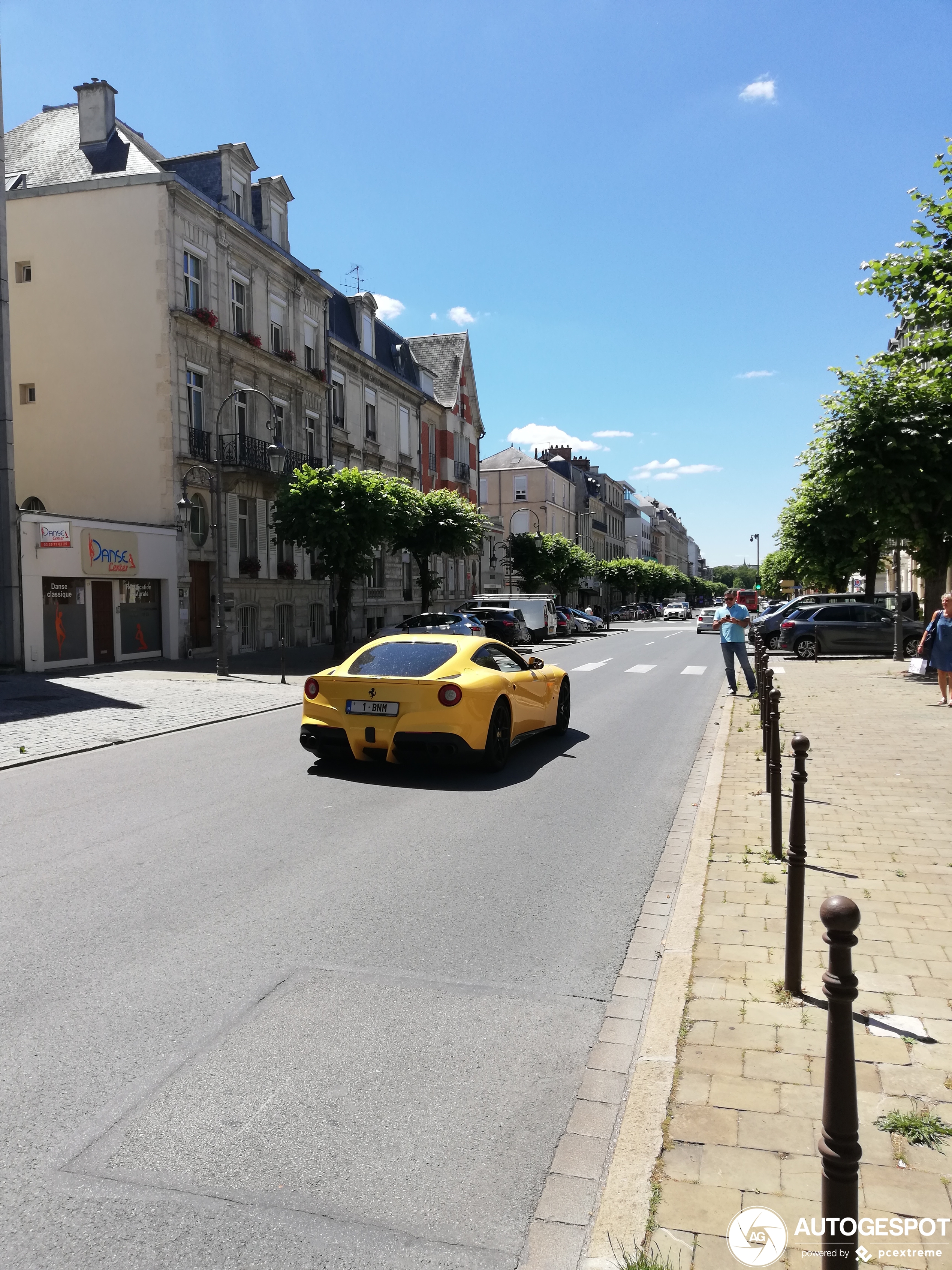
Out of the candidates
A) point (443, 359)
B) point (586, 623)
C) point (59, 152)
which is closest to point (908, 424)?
point (59, 152)

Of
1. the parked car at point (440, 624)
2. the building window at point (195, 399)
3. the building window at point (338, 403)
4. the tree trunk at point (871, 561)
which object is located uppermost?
the building window at point (338, 403)

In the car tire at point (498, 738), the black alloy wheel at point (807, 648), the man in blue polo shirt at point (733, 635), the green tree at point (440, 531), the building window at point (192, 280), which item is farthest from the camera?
the green tree at point (440, 531)

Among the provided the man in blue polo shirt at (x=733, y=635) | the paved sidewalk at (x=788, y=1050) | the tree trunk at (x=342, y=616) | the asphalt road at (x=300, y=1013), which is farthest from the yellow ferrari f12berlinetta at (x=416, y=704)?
the tree trunk at (x=342, y=616)

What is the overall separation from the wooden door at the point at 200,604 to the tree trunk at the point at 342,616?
3.67m

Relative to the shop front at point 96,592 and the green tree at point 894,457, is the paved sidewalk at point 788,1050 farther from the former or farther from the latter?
the shop front at point 96,592

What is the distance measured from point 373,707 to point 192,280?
21.4 meters

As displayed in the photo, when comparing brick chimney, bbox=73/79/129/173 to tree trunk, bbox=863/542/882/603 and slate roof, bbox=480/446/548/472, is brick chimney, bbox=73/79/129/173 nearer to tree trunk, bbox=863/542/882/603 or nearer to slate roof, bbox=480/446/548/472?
tree trunk, bbox=863/542/882/603

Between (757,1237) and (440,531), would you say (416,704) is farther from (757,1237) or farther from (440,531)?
(440,531)

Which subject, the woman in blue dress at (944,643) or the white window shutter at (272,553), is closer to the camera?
the woman in blue dress at (944,643)

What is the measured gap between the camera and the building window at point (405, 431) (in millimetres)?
44312

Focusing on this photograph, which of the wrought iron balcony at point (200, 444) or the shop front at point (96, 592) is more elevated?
the wrought iron balcony at point (200, 444)

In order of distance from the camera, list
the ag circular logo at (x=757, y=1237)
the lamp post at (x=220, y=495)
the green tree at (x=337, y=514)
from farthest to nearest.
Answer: the green tree at (x=337, y=514)
the lamp post at (x=220, y=495)
the ag circular logo at (x=757, y=1237)

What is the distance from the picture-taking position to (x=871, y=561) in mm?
34500

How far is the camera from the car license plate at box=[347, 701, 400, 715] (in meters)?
8.91
